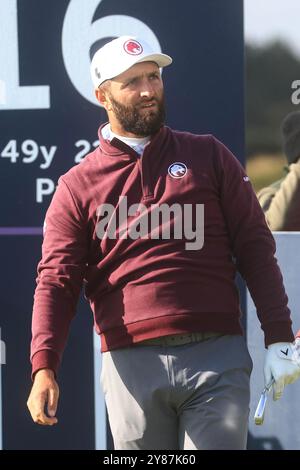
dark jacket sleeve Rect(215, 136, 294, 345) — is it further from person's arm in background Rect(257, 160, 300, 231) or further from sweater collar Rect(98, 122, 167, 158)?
person's arm in background Rect(257, 160, 300, 231)

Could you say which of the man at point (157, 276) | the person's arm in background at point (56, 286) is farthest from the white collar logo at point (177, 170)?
the person's arm in background at point (56, 286)

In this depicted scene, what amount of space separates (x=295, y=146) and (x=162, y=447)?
1.30 metres

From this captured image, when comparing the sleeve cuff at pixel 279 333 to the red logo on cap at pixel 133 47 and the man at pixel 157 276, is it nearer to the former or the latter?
the man at pixel 157 276

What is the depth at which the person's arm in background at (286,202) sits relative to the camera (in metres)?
3.37

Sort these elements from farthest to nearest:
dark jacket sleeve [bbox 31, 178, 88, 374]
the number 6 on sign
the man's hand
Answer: the number 6 on sign → dark jacket sleeve [bbox 31, 178, 88, 374] → the man's hand

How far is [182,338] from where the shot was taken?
2582 mm

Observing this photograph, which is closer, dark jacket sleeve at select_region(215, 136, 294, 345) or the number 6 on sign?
dark jacket sleeve at select_region(215, 136, 294, 345)

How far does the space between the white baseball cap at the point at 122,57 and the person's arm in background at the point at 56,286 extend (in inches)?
14.1

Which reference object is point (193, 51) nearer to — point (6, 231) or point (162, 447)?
point (6, 231)

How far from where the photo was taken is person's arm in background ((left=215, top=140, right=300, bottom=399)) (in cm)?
259

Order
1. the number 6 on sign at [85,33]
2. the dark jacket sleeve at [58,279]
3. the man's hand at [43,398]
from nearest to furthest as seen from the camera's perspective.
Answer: the man's hand at [43,398] < the dark jacket sleeve at [58,279] < the number 6 on sign at [85,33]

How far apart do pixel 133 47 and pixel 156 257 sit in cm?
62

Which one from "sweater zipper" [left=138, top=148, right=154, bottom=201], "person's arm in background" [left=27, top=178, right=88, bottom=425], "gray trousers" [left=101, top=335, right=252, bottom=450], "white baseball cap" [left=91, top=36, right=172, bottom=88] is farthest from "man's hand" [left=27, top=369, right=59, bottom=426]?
"white baseball cap" [left=91, top=36, right=172, bottom=88]
